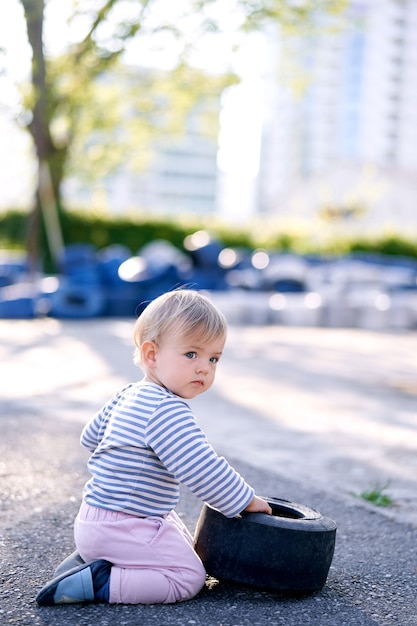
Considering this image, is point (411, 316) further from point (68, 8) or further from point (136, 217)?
point (136, 217)

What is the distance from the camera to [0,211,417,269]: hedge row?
23.5 m

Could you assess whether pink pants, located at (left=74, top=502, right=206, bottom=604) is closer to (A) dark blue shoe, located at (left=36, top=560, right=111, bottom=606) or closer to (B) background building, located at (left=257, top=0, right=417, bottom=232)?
(A) dark blue shoe, located at (left=36, top=560, right=111, bottom=606)

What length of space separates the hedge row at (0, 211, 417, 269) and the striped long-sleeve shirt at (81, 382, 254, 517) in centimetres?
1999

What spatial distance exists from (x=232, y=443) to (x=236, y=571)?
2124 mm

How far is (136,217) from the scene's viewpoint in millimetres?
24969

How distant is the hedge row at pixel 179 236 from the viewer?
2355 centimetres

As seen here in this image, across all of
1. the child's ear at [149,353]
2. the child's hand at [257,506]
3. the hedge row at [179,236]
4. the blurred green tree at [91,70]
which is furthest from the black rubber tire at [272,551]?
the hedge row at [179,236]

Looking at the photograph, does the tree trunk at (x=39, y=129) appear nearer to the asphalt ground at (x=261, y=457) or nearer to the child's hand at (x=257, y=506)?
the asphalt ground at (x=261, y=457)

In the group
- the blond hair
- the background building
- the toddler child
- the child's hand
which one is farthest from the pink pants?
the background building

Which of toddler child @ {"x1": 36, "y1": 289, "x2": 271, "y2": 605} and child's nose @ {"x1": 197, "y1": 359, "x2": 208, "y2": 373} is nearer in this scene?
toddler child @ {"x1": 36, "y1": 289, "x2": 271, "y2": 605}

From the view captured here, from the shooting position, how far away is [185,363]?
8.41ft

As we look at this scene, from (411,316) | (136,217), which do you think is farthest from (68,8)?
(136,217)

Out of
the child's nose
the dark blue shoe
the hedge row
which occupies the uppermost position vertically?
the child's nose

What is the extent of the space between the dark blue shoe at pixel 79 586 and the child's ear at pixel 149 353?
589 mm
